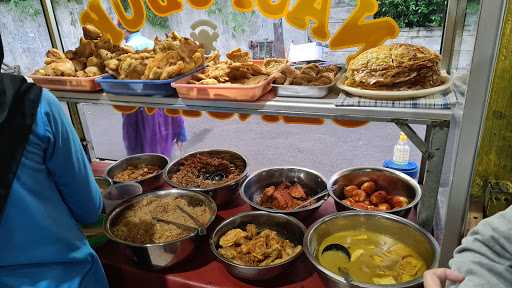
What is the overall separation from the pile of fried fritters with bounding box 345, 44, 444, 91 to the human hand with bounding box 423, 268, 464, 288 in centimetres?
66

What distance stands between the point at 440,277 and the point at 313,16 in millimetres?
1372

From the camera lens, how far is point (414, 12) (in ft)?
6.31

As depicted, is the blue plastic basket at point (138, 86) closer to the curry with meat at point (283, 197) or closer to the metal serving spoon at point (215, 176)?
the metal serving spoon at point (215, 176)

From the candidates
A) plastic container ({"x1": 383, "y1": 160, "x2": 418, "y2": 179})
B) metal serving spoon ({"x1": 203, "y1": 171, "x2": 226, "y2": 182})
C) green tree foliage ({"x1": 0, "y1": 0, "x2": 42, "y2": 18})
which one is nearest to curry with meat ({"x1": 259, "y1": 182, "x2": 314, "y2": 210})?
metal serving spoon ({"x1": 203, "y1": 171, "x2": 226, "y2": 182})

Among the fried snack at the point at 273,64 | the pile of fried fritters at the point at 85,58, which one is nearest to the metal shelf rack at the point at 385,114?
the fried snack at the point at 273,64

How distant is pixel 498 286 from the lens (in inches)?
33.9

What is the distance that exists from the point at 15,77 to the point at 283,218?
1.24 meters

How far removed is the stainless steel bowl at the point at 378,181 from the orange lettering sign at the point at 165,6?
4.54ft

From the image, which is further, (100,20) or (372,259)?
(100,20)

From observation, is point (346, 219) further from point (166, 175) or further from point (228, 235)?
point (166, 175)

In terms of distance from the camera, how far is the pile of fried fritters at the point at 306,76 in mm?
1457

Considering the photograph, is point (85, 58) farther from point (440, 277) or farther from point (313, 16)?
point (440, 277)

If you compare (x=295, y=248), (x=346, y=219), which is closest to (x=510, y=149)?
(x=346, y=219)

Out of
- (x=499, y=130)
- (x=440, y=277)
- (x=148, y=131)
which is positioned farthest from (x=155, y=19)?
(x=440, y=277)
